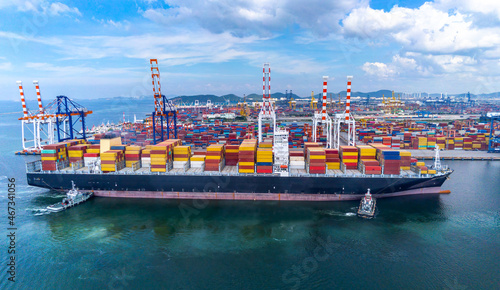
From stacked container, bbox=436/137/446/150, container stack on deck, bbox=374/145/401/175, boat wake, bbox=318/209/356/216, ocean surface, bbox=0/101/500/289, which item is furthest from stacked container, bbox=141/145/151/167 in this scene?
stacked container, bbox=436/137/446/150

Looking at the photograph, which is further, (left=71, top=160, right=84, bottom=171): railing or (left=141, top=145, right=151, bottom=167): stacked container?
(left=141, top=145, right=151, bottom=167): stacked container

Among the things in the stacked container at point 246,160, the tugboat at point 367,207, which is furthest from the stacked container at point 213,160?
the tugboat at point 367,207

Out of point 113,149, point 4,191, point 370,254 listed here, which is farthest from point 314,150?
point 4,191

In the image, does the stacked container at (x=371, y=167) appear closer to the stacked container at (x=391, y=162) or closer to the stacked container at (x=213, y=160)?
the stacked container at (x=391, y=162)

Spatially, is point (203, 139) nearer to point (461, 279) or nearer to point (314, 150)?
point (314, 150)

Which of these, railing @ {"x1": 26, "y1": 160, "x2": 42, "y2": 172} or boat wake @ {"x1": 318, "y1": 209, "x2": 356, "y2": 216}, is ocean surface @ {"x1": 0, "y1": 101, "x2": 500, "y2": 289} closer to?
boat wake @ {"x1": 318, "y1": 209, "x2": 356, "y2": 216}

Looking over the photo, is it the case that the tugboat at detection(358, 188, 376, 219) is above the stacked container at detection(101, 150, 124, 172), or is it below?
below
